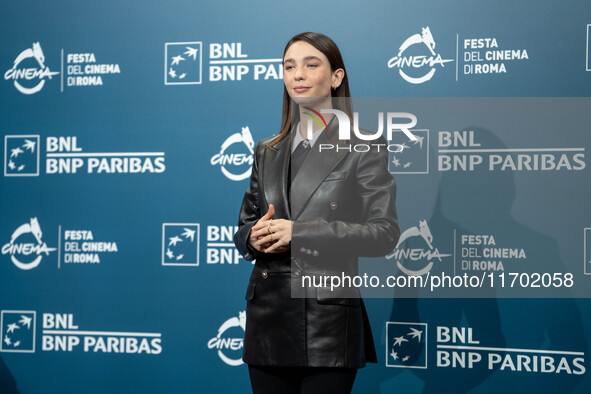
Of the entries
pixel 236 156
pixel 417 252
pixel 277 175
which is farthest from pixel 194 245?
pixel 277 175

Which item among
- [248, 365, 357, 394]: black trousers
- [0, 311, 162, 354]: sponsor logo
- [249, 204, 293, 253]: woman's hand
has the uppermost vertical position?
[249, 204, 293, 253]: woman's hand

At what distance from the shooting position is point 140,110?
359 centimetres

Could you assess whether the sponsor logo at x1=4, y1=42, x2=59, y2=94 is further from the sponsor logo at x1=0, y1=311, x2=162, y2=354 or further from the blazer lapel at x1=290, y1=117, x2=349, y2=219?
the blazer lapel at x1=290, y1=117, x2=349, y2=219

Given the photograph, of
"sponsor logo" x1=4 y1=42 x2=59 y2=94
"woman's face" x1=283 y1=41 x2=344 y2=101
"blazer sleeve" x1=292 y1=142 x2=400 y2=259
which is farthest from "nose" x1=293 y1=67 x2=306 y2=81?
"sponsor logo" x1=4 y1=42 x2=59 y2=94

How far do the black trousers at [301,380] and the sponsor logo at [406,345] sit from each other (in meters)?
1.07

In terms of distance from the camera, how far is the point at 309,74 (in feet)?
7.66

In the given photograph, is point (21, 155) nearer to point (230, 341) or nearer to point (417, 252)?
point (230, 341)

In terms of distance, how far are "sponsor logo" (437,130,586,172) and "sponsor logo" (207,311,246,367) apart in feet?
4.21

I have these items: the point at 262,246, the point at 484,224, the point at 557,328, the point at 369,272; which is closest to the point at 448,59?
the point at 484,224

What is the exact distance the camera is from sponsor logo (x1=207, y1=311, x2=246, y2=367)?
3438 mm

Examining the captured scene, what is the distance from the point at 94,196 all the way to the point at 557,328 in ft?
7.96

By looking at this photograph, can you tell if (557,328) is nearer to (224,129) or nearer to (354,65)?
(354,65)

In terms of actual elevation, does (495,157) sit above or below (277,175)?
above

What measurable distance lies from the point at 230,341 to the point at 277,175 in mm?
1459
